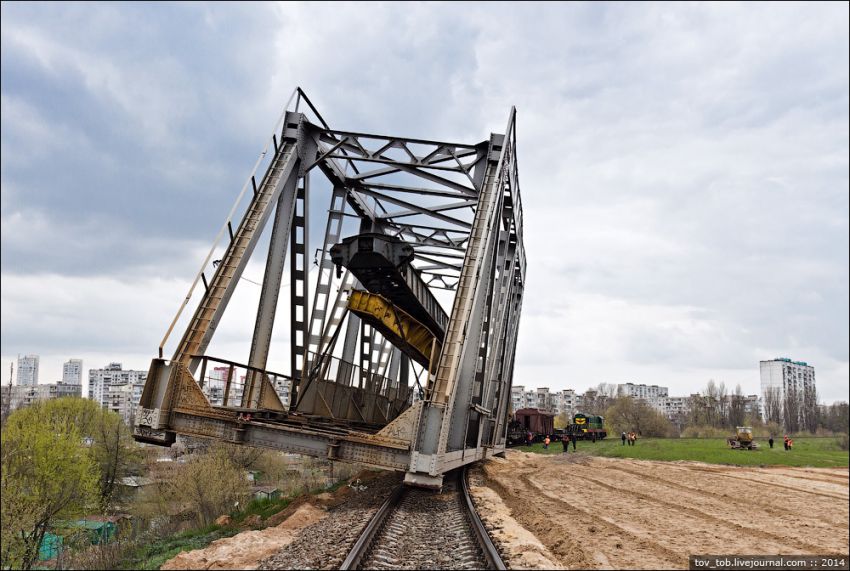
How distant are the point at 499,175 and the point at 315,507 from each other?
29.0 ft

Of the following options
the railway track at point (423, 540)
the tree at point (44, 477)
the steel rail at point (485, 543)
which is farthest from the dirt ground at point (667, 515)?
the tree at point (44, 477)

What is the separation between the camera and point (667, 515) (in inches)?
420

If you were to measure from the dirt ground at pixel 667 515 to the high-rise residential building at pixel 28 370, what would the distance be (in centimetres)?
22092

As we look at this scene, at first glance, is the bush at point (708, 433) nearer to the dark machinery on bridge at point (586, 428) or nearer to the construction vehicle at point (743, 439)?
the dark machinery on bridge at point (586, 428)

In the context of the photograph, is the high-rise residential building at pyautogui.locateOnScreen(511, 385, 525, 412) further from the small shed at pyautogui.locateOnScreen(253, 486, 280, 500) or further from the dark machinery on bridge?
the small shed at pyautogui.locateOnScreen(253, 486, 280, 500)

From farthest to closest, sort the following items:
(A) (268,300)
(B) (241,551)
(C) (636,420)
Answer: (C) (636,420)
(A) (268,300)
(B) (241,551)

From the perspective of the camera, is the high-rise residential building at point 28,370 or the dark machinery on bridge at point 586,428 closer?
the dark machinery on bridge at point 586,428

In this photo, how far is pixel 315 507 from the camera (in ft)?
35.5

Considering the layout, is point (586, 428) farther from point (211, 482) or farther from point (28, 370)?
point (28, 370)

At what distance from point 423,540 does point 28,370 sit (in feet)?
757

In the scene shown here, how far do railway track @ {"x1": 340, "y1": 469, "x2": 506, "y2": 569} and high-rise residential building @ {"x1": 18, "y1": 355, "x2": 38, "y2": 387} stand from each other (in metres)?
225

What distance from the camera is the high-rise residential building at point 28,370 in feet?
636

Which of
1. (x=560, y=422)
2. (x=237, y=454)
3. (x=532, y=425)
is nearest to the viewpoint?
(x=237, y=454)

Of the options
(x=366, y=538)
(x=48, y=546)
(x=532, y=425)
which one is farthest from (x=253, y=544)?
(x=532, y=425)
